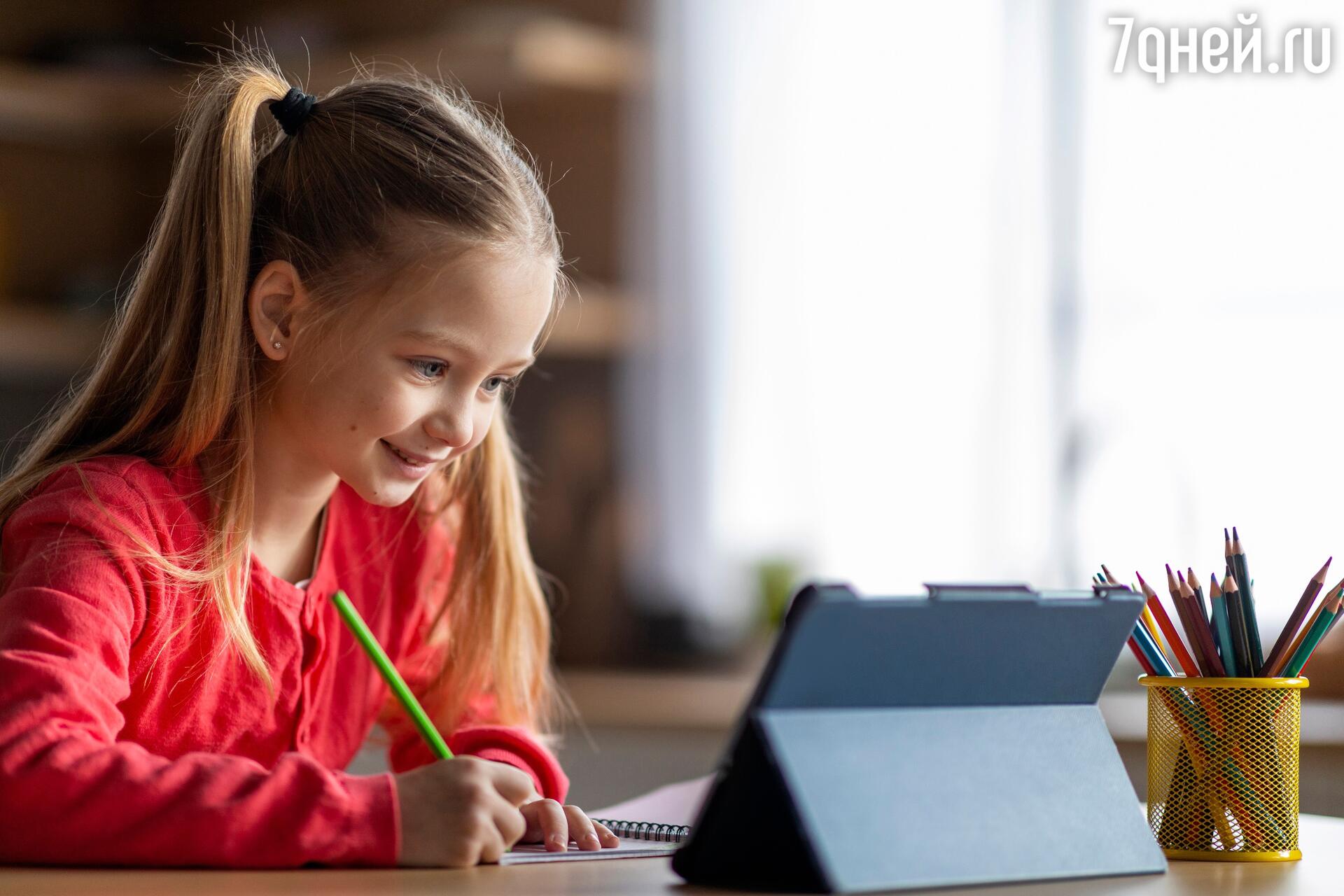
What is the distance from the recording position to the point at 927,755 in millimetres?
750

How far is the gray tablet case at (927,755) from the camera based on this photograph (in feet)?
2.31

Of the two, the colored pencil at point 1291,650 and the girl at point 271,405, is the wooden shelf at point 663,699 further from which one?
the colored pencil at point 1291,650

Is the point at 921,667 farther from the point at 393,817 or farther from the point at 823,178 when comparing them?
the point at 823,178

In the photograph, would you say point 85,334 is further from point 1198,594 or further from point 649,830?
point 1198,594

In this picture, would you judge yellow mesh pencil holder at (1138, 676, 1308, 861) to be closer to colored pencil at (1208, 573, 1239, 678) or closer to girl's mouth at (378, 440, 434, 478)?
colored pencil at (1208, 573, 1239, 678)

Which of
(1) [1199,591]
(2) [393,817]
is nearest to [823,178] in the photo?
(1) [1199,591]

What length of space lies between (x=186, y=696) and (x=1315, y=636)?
29.4 inches

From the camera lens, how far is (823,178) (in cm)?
267

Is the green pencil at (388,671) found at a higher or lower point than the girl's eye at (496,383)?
lower

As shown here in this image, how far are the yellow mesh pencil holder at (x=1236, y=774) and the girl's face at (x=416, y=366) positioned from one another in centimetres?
47

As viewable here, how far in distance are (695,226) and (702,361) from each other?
244 millimetres
